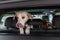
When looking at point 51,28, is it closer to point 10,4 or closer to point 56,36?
point 56,36

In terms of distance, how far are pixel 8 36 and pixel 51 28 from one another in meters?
0.28

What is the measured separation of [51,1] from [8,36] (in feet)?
1.15

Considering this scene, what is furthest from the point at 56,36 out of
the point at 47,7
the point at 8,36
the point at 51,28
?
the point at 8,36

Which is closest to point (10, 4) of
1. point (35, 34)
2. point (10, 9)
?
point (10, 9)

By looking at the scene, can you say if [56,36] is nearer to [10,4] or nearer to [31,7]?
[31,7]

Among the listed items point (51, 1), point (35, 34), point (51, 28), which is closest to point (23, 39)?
point (35, 34)

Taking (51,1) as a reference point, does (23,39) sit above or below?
below

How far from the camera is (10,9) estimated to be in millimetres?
830

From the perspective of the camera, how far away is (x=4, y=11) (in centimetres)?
84

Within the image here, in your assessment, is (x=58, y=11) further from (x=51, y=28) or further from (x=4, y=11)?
(x=4, y=11)

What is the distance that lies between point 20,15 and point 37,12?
0.40 ft

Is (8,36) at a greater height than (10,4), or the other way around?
(10,4)

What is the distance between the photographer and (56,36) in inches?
30.8

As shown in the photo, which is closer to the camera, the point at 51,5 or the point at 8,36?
the point at 51,5
